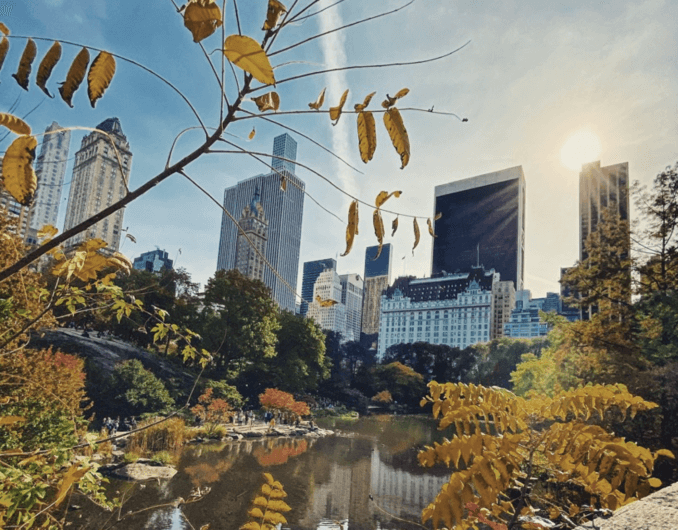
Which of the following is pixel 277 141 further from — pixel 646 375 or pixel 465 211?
pixel 646 375

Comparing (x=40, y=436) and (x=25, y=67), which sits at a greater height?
(x=25, y=67)

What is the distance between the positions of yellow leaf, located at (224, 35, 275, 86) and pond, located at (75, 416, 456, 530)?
15.4ft

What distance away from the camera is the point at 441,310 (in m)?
100

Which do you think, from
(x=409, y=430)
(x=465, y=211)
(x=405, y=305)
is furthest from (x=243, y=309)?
(x=465, y=211)

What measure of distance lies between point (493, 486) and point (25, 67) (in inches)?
79.7

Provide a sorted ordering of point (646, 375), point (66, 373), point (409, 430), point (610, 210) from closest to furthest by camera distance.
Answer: point (66, 373) → point (646, 375) → point (610, 210) → point (409, 430)

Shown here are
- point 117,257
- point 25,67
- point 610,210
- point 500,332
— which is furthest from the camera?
point 500,332

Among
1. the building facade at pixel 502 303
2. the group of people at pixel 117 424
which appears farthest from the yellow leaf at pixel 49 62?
the building facade at pixel 502 303

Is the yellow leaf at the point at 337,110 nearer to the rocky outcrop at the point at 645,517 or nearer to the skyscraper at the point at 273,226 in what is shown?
the rocky outcrop at the point at 645,517

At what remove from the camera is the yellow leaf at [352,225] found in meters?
0.99

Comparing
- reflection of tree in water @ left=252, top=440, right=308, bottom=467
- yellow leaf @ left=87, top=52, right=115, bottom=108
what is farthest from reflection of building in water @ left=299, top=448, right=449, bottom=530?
yellow leaf @ left=87, top=52, right=115, bottom=108

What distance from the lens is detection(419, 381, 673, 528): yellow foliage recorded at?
1663 millimetres

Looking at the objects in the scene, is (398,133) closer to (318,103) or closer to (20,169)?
(318,103)

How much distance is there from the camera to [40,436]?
15.9 ft
